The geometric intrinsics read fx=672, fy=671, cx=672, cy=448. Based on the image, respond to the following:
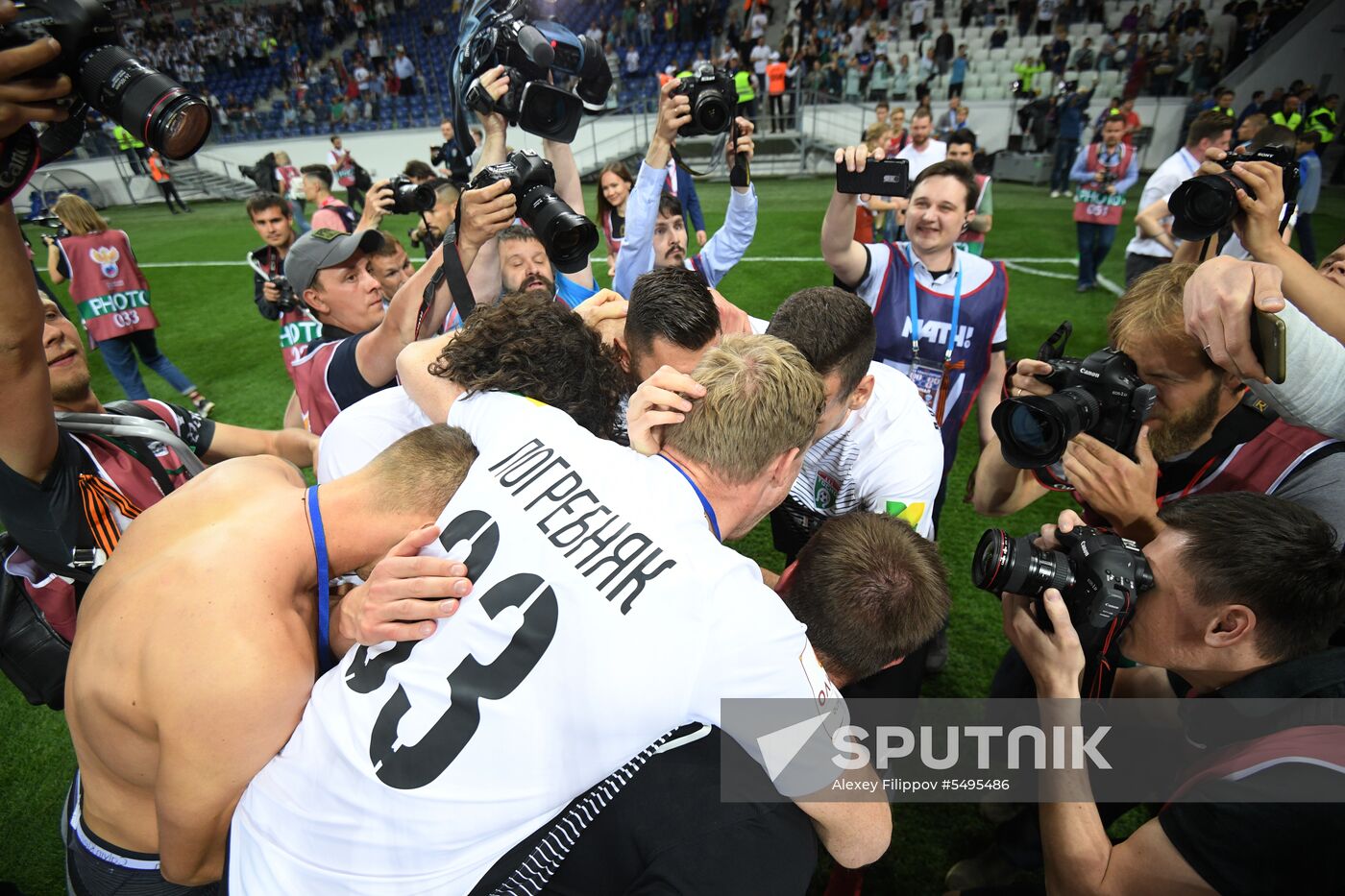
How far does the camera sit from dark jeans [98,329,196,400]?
5992 mm

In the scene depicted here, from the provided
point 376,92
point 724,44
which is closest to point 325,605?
point 724,44

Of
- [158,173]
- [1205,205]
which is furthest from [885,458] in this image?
[158,173]

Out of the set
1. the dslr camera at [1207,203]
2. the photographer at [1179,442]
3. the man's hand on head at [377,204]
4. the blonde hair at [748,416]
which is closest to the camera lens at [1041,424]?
the photographer at [1179,442]

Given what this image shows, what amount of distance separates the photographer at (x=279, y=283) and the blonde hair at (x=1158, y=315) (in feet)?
14.6

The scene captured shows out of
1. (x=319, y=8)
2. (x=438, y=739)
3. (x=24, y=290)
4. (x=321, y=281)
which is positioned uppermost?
(x=319, y=8)

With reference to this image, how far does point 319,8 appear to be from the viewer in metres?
30.6

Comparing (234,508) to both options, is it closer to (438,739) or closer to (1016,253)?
(438,739)

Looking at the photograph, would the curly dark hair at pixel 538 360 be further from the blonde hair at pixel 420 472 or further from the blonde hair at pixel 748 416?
the blonde hair at pixel 748 416

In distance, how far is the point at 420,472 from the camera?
183 cm

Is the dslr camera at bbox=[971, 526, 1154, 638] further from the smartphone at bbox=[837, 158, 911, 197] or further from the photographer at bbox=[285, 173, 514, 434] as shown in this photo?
the photographer at bbox=[285, 173, 514, 434]

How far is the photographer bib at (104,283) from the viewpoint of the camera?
576cm

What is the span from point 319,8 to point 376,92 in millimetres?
9377

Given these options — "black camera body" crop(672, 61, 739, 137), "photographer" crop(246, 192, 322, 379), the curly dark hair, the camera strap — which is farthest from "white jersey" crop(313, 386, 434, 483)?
"photographer" crop(246, 192, 322, 379)

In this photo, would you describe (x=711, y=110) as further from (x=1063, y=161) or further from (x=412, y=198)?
(x=1063, y=161)
